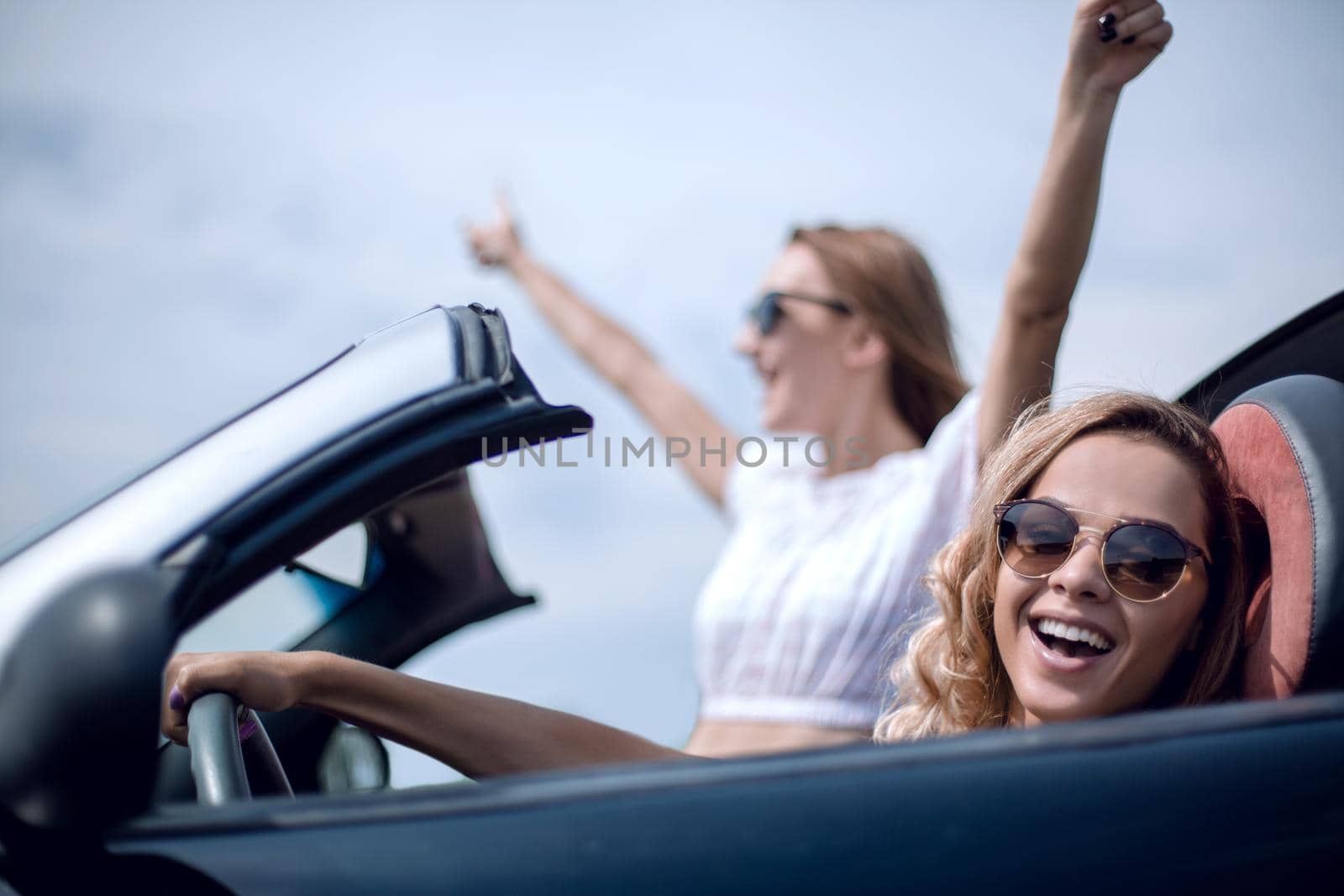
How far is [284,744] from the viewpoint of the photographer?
5.86 feet

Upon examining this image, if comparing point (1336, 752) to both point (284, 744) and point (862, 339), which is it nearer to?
point (284, 744)

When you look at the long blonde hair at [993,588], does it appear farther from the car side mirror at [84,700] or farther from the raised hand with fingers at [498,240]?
the raised hand with fingers at [498,240]

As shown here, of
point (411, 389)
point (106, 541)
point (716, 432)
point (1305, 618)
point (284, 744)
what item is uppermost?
point (716, 432)

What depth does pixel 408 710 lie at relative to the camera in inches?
59.3

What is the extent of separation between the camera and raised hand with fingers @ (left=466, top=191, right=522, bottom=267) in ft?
15.3

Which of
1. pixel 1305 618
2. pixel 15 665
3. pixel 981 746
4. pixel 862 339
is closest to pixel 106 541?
pixel 15 665

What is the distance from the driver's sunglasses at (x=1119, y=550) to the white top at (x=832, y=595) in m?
0.92

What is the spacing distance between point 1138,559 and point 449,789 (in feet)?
3.03

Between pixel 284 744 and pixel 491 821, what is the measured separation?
0.89 meters

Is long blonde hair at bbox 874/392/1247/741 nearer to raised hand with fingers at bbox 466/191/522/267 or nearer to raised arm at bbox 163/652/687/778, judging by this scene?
raised arm at bbox 163/652/687/778

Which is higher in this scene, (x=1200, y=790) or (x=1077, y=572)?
(x=1077, y=572)

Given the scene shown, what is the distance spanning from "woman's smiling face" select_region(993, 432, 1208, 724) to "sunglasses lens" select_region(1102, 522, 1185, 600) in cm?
1

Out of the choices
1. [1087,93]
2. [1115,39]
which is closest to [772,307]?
[1087,93]

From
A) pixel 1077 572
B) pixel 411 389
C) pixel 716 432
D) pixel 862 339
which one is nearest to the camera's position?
pixel 411 389
